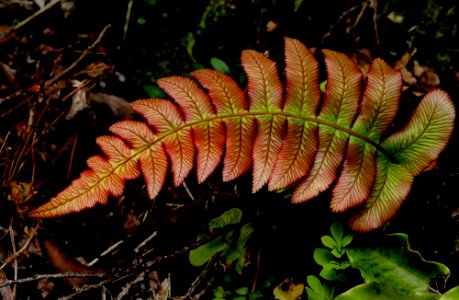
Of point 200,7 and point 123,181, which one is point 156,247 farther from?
point 200,7

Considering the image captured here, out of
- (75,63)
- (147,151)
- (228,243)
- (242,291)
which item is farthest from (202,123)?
(75,63)

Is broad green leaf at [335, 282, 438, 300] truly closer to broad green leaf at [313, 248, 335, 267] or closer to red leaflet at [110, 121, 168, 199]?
broad green leaf at [313, 248, 335, 267]

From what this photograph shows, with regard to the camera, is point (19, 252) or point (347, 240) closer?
point (347, 240)

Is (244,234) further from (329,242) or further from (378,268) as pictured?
(378,268)

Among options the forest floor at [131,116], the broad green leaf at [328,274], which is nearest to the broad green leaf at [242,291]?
the forest floor at [131,116]

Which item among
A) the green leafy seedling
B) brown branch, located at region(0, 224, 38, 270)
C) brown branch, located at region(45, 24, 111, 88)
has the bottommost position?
the green leafy seedling

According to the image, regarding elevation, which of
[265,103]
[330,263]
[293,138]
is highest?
[265,103]

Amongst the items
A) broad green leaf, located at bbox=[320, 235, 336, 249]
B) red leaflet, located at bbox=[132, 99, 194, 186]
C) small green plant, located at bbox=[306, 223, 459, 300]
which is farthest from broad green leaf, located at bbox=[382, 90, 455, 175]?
red leaflet, located at bbox=[132, 99, 194, 186]
